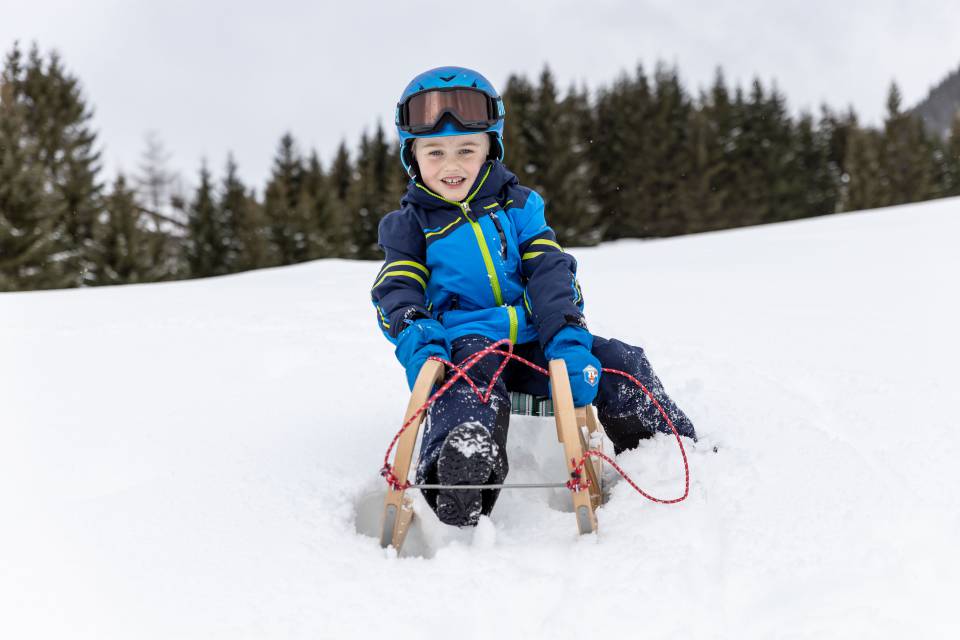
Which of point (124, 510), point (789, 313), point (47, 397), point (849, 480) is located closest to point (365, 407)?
point (124, 510)

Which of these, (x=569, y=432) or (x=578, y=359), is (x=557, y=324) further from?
(x=569, y=432)

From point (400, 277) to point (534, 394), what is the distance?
0.67m

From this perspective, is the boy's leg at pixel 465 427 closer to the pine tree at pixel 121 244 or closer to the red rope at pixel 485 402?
the red rope at pixel 485 402

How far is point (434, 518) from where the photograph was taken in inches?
85.7

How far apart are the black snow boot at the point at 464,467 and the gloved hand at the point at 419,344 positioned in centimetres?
31

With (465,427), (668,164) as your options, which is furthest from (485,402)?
(668,164)

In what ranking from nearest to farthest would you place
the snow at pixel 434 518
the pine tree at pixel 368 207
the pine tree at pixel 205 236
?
1. the snow at pixel 434 518
2. the pine tree at pixel 205 236
3. the pine tree at pixel 368 207

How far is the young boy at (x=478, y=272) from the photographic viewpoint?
221cm

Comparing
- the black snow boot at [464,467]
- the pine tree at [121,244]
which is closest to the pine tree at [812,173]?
the pine tree at [121,244]

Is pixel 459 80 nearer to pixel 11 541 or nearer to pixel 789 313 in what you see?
pixel 11 541

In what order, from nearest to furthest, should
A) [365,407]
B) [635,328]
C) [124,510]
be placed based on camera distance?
1. [124,510]
2. [365,407]
3. [635,328]

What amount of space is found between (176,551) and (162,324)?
2923 millimetres

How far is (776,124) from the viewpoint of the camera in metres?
40.5

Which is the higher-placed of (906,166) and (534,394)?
(906,166)
